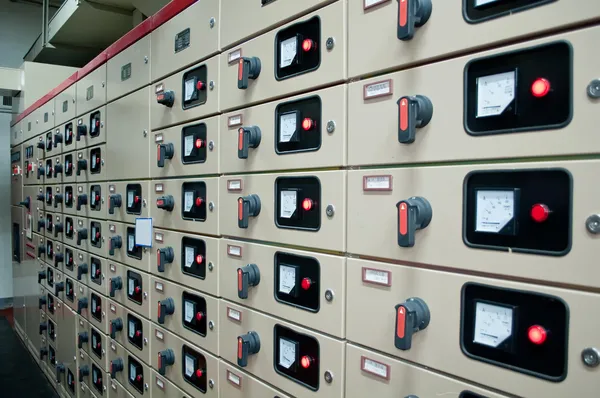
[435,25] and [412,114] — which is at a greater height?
[435,25]

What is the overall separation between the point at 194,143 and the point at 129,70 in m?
0.99

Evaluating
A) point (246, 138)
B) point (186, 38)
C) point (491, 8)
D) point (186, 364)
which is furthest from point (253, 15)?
point (186, 364)

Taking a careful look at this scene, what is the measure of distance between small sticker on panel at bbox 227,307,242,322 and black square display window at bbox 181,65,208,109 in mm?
936

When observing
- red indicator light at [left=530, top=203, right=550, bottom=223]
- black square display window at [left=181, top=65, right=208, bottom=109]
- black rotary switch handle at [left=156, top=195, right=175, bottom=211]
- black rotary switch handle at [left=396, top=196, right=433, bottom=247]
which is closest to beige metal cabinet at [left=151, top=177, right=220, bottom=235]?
black rotary switch handle at [left=156, top=195, right=175, bottom=211]

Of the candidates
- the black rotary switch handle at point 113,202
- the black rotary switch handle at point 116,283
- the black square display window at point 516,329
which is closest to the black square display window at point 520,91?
the black square display window at point 516,329

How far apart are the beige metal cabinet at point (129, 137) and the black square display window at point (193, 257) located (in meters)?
0.60

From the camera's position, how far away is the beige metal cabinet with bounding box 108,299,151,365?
266 cm

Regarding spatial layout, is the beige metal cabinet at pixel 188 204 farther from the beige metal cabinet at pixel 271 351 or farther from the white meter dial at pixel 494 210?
the white meter dial at pixel 494 210

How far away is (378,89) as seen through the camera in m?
1.30

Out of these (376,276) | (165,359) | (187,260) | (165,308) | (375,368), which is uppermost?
(376,276)

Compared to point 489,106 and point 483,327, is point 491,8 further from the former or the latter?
point 483,327

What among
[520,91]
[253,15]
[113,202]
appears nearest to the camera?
[520,91]

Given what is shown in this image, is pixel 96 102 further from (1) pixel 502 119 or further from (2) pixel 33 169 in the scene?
(1) pixel 502 119

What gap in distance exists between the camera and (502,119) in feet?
3.38
